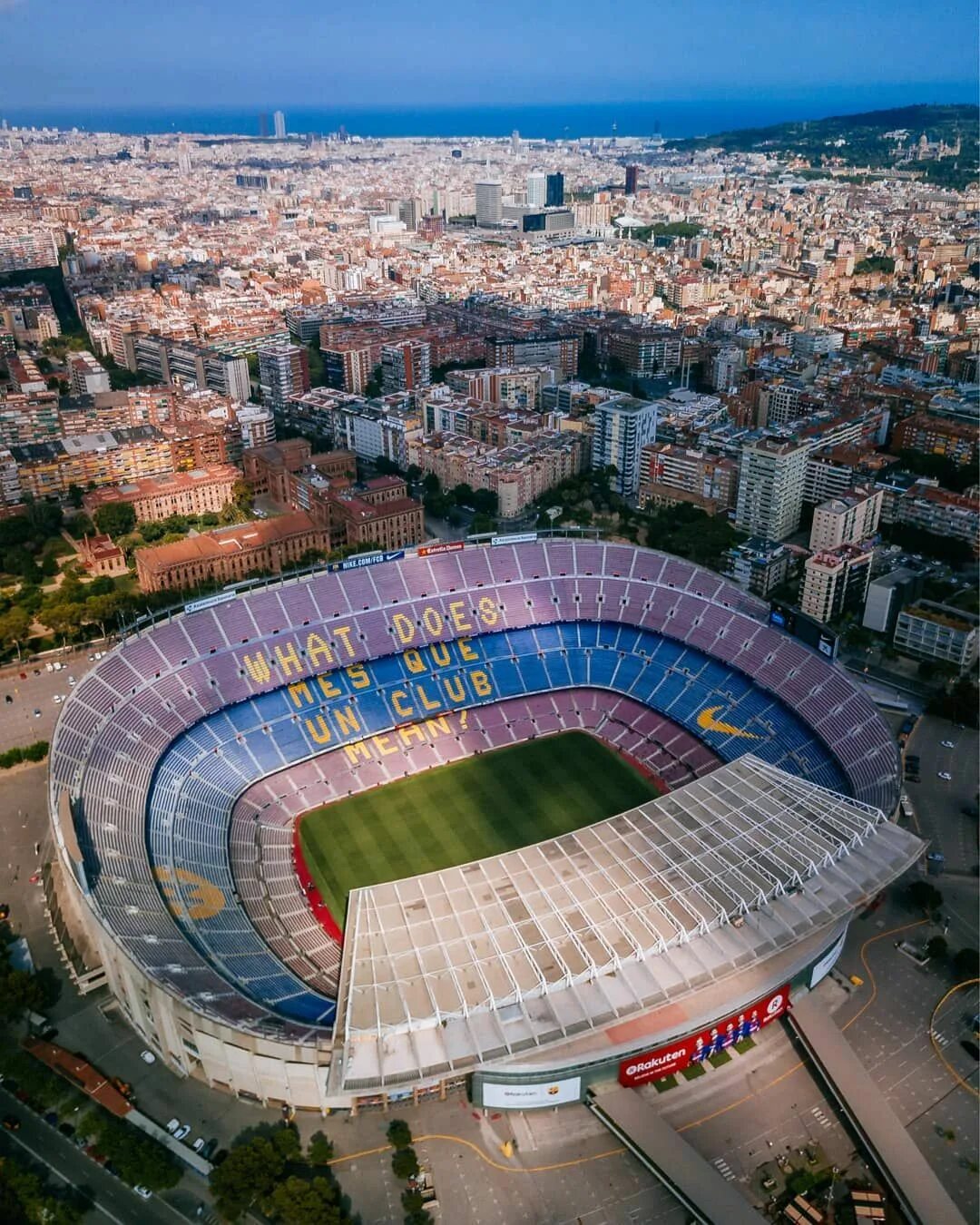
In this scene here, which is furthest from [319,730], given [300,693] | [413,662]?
[413,662]

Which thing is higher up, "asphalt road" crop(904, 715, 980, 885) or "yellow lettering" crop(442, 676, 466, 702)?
"yellow lettering" crop(442, 676, 466, 702)

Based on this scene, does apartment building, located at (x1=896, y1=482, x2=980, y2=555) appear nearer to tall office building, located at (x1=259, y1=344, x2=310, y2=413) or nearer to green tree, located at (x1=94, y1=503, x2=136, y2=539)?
green tree, located at (x1=94, y1=503, x2=136, y2=539)

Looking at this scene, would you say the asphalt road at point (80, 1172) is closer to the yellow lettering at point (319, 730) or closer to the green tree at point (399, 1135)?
the green tree at point (399, 1135)

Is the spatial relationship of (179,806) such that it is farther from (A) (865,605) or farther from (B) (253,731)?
(A) (865,605)

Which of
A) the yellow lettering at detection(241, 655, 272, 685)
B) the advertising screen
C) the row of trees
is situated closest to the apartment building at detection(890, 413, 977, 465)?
the yellow lettering at detection(241, 655, 272, 685)

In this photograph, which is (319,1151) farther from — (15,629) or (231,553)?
(231,553)

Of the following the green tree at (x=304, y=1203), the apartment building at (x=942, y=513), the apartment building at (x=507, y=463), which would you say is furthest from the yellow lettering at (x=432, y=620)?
the apartment building at (x=942, y=513)

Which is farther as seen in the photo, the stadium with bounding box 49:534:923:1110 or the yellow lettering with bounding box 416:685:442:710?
the yellow lettering with bounding box 416:685:442:710
